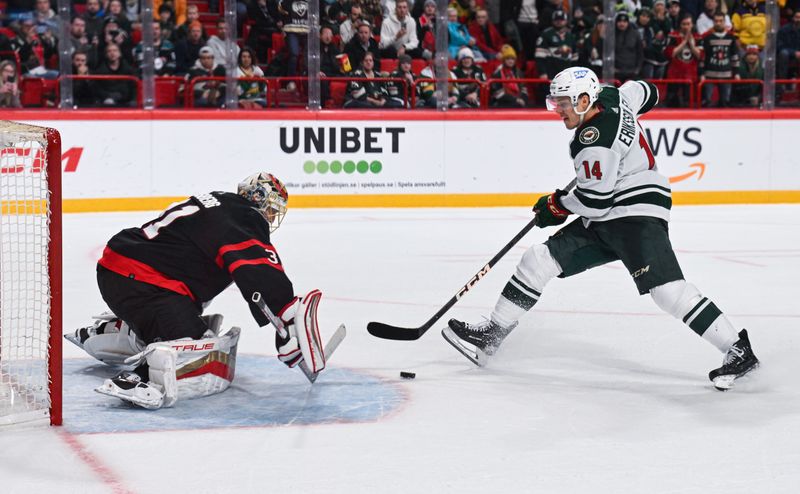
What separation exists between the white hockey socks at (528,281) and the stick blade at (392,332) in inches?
13.5

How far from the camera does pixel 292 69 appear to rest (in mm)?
10172

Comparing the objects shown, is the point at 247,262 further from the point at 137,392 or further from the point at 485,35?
the point at 485,35

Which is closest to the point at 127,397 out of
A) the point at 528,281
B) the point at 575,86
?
→ the point at 528,281

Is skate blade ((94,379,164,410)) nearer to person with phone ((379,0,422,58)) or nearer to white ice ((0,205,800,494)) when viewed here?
white ice ((0,205,800,494))

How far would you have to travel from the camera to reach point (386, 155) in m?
10.2

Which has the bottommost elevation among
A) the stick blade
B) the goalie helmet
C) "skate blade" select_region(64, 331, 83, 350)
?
the stick blade

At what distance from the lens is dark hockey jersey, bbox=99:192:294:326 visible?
3562mm

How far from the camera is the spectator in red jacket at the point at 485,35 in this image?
1134cm

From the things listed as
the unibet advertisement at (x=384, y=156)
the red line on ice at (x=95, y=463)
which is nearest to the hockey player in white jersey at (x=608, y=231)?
the red line on ice at (x=95, y=463)

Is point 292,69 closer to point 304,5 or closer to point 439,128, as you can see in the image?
point 304,5

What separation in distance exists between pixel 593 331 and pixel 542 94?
20.6ft

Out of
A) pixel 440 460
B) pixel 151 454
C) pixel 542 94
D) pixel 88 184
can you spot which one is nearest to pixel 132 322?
pixel 151 454

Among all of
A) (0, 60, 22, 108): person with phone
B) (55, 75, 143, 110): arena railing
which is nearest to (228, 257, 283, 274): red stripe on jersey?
(55, 75, 143, 110): arena railing

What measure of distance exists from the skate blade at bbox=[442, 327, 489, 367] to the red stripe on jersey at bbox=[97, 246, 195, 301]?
1.04m
